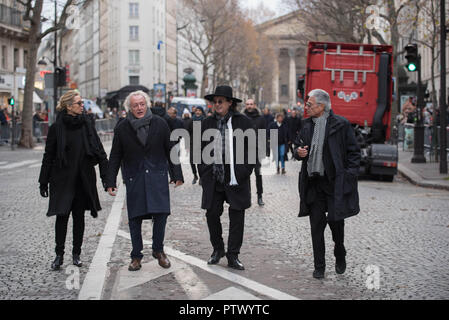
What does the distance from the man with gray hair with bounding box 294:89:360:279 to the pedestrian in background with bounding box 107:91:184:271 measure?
130cm

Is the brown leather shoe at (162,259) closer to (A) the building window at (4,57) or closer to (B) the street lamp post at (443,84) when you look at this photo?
(B) the street lamp post at (443,84)

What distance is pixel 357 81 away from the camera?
20.3 m

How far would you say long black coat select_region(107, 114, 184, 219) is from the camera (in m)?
7.45

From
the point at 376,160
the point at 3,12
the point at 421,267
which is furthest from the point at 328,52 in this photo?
the point at 3,12

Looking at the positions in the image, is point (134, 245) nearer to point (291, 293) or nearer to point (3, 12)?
point (291, 293)

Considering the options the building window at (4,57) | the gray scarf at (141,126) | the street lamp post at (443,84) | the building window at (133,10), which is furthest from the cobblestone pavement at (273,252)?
the building window at (133,10)

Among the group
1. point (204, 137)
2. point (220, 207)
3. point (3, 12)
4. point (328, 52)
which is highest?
point (3, 12)

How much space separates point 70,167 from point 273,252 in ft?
8.02

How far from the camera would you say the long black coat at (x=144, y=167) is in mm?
7453

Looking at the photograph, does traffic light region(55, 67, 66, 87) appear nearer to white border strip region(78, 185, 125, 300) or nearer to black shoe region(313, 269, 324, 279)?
white border strip region(78, 185, 125, 300)

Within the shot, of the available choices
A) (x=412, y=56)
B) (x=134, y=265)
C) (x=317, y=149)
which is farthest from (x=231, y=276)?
(x=412, y=56)

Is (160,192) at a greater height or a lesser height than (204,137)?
lesser
